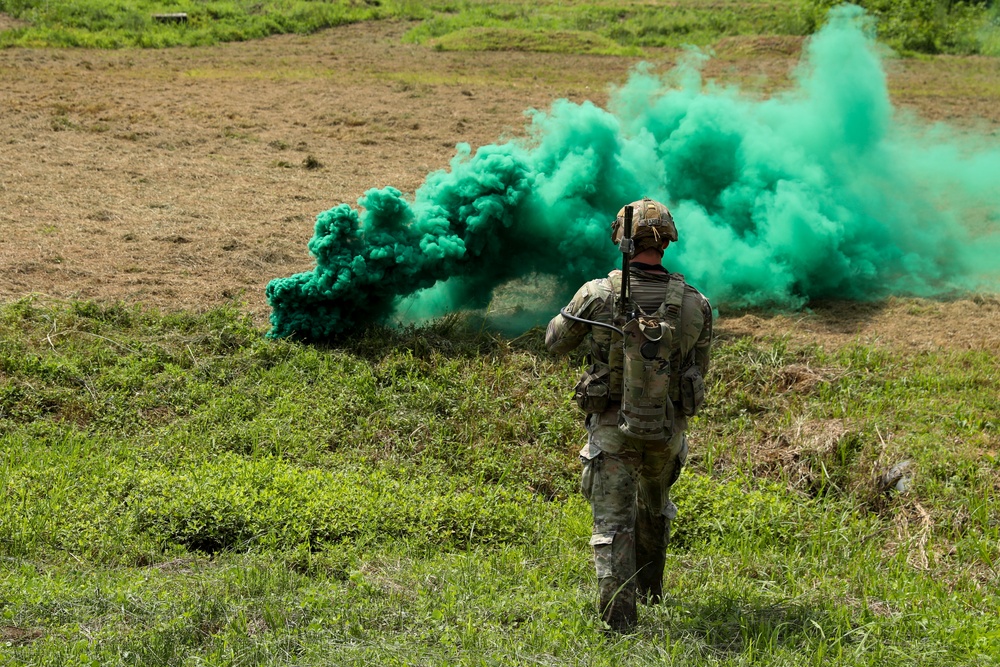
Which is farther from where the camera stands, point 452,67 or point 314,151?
point 452,67

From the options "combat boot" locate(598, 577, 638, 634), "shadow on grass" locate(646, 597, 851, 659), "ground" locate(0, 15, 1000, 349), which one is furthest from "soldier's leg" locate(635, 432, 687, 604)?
"ground" locate(0, 15, 1000, 349)

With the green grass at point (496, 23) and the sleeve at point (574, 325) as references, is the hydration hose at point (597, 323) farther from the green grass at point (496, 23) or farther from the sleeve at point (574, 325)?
the green grass at point (496, 23)

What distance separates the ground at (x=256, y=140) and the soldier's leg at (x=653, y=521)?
4360mm

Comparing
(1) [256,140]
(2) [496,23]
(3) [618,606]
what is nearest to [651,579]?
(3) [618,606]

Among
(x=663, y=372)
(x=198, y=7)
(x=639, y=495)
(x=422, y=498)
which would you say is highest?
(x=198, y=7)

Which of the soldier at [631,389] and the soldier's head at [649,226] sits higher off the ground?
the soldier's head at [649,226]

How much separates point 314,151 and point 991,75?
1621cm

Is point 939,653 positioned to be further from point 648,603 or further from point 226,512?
point 226,512

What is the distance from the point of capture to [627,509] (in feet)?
15.8

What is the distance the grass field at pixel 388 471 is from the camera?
4723mm

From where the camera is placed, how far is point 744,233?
1004 centimetres

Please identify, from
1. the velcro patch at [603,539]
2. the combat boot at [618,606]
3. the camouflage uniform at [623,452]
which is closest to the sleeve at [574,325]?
the camouflage uniform at [623,452]

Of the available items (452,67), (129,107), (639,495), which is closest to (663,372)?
(639,495)

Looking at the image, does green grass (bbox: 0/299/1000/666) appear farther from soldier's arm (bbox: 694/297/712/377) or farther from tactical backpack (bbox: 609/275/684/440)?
soldier's arm (bbox: 694/297/712/377)
